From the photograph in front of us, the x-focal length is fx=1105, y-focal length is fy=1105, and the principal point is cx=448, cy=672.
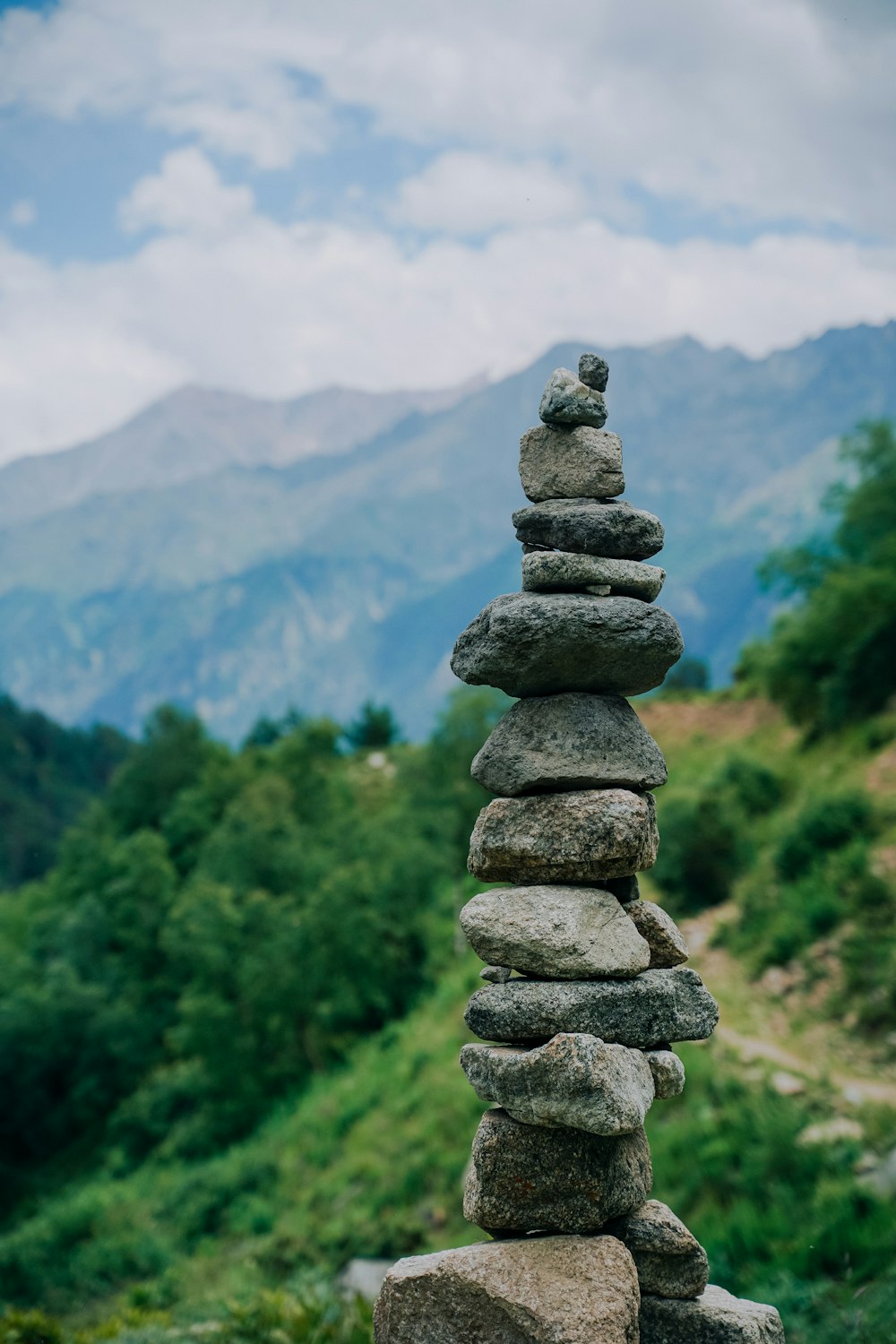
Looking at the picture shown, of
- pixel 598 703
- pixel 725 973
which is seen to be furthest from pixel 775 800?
pixel 598 703

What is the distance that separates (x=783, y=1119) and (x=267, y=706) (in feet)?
582

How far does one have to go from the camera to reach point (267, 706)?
620 ft

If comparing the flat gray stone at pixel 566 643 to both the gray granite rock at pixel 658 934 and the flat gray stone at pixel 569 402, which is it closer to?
the flat gray stone at pixel 569 402

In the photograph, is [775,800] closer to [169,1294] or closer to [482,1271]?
[169,1294]

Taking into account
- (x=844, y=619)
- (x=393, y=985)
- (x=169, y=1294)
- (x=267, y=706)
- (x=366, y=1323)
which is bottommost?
(x=169, y=1294)

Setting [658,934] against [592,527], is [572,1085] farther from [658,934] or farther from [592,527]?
[592,527]

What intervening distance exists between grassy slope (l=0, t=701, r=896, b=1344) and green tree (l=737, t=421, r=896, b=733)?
2.14 metres

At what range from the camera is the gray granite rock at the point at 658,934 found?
7496mm

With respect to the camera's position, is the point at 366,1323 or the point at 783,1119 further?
the point at 783,1119

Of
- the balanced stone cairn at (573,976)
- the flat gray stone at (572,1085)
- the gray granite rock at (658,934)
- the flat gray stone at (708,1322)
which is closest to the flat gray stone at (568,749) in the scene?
the balanced stone cairn at (573,976)

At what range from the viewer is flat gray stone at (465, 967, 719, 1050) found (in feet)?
22.6

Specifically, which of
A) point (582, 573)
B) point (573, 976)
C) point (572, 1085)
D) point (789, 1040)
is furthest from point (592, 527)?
point (789, 1040)

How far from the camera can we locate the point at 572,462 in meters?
7.91

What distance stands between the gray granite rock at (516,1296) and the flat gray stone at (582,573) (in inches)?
165
